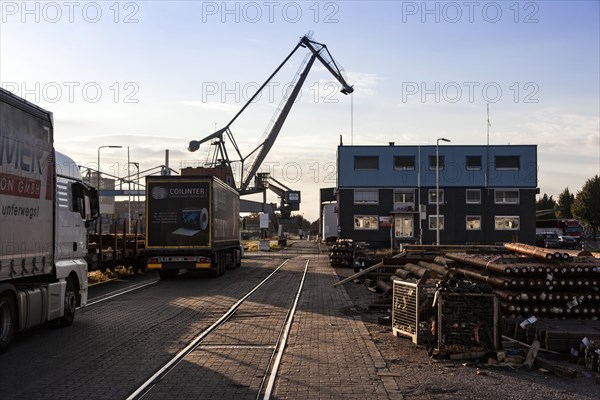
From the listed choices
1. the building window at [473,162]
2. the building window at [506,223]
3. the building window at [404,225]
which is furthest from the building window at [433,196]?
the building window at [506,223]

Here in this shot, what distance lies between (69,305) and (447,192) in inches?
2258

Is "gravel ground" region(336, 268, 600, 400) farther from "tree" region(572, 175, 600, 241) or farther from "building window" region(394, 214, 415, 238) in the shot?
"tree" region(572, 175, 600, 241)

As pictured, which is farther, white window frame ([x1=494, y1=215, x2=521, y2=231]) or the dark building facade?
the dark building facade

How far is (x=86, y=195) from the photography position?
14.0 metres

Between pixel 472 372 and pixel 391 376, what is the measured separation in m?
1.15

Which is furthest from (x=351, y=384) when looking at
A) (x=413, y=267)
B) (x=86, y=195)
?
(x=413, y=267)

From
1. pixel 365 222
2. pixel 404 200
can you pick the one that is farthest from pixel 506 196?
pixel 365 222

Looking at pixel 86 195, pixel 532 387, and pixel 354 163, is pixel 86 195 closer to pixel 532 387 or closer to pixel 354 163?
pixel 532 387

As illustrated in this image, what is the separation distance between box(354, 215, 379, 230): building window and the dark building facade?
0.33ft

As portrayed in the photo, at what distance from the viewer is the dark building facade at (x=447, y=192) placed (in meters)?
65.9

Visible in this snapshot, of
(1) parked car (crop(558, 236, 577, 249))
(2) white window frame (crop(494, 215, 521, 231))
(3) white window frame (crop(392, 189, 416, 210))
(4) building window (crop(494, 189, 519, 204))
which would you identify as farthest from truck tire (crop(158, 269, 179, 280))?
(4) building window (crop(494, 189, 519, 204))

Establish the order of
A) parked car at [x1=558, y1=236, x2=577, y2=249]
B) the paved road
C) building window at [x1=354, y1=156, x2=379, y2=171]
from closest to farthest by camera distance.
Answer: the paved road → parked car at [x1=558, y1=236, x2=577, y2=249] → building window at [x1=354, y1=156, x2=379, y2=171]

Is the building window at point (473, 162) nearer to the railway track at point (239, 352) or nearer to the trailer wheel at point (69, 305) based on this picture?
the railway track at point (239, 352)

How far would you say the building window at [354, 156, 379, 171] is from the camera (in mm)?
67188
